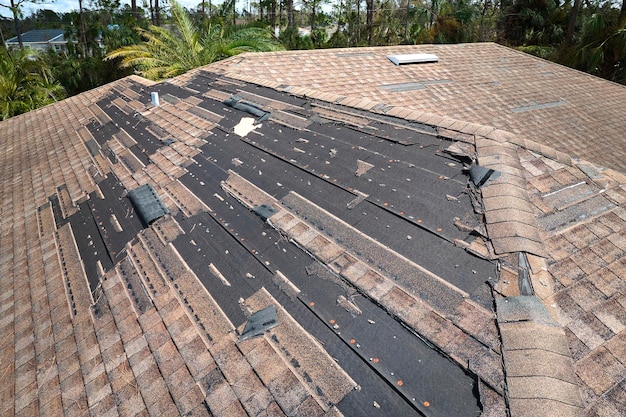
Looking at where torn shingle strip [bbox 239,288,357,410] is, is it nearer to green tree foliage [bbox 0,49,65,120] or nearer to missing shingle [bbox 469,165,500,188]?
missing shingle [bbox 469,165,500,188]

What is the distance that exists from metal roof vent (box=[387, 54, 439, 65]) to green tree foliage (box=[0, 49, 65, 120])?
1657 centimetres

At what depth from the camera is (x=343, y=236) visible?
380 centimetres

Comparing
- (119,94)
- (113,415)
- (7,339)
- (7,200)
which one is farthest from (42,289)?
(119,94)

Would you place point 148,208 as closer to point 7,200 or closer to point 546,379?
point 7,200

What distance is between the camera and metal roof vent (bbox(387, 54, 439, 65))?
12961mm

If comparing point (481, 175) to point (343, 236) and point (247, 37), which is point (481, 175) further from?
point (247, 37)

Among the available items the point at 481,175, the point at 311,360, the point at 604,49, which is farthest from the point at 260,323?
the point at 604,49

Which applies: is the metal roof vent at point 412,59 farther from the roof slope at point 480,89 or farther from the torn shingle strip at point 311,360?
the torn shingle strip at point 311,360

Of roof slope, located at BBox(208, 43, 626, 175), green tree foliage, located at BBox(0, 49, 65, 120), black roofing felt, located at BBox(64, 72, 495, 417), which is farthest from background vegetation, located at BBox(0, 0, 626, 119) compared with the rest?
black roofing felt, located at BBox(64, 72, 495, 417)

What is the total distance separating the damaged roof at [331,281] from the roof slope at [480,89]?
5415mm

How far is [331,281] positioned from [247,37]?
747 inches

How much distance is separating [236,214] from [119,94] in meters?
8.82

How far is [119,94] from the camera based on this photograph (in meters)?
11.0

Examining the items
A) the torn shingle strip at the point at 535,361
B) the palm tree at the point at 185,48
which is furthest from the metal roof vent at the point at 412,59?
the torn shingle strip at the point at 535,361
